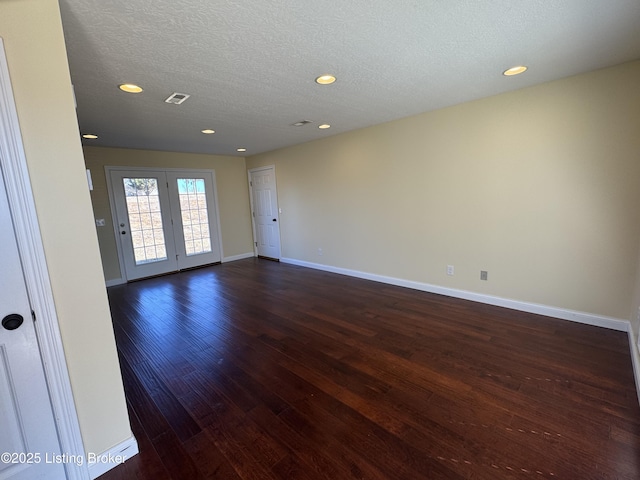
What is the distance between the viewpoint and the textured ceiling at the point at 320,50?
155 cm

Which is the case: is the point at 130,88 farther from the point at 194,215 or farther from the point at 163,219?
the point at 194,215

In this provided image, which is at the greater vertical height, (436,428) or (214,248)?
(214,248)

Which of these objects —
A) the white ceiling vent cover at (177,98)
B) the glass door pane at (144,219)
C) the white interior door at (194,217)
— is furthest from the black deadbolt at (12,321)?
the white interior door at (194,217)

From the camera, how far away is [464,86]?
2740mm

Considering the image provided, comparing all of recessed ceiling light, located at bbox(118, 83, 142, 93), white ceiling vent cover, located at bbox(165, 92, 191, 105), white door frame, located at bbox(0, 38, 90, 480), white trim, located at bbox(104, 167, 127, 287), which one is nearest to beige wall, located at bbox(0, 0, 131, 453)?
white door frame, located at bbox(0, 38, 90, 480)

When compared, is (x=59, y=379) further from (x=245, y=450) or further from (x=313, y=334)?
(x=313, y=334)

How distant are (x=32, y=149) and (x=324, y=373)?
221cm

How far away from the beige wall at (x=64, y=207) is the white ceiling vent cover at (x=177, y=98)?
139cm

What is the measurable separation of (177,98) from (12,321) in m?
2.24

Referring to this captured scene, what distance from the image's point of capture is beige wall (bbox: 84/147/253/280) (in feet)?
15.8

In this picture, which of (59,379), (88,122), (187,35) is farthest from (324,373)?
(88,122)

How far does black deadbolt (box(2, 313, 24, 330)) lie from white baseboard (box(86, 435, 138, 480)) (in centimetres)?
78

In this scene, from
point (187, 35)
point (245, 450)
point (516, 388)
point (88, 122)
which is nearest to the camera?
point (245, 450)

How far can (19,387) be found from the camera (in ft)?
4.27
